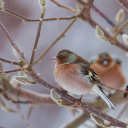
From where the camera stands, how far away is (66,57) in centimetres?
47

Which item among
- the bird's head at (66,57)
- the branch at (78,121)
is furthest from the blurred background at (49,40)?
the bird's head at (66,57)

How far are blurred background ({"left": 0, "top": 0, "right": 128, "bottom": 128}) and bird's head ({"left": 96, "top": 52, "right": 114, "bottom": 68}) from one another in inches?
1.0

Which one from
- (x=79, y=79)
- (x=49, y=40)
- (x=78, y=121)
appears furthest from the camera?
(x=49, y=40)

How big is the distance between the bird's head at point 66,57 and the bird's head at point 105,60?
512mm

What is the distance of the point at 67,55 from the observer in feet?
1.54

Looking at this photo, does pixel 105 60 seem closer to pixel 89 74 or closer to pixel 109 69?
pixel 109 69

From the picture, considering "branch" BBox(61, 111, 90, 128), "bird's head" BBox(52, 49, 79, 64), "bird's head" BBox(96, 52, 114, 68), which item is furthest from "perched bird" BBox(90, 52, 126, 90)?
"bird's head" BBox(52, 49, 79, 64)

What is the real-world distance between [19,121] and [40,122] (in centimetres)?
11

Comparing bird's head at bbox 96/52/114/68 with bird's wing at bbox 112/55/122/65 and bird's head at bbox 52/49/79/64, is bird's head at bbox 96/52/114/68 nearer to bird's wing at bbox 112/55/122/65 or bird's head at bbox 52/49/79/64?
bird's wing at bbox 112/55/122/65

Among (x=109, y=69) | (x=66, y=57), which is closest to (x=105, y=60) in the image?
(x=109, y=69)

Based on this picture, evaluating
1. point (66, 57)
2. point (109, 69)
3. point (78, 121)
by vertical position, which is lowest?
point (78, 121)

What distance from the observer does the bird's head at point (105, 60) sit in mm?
981

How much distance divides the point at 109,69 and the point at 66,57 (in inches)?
21.8

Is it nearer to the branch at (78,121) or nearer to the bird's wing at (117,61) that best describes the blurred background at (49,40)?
the bird's wing at (117,61)
